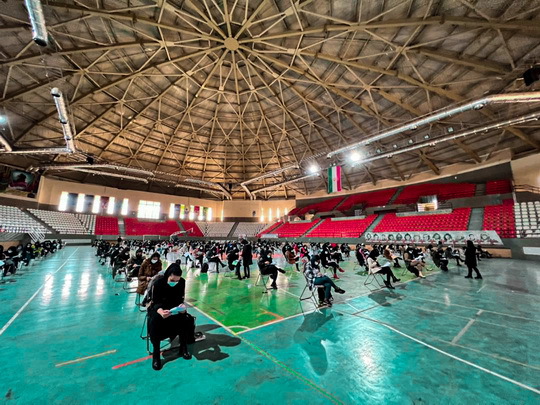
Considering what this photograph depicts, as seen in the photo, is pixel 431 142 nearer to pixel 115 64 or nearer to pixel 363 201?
pixel 363 201

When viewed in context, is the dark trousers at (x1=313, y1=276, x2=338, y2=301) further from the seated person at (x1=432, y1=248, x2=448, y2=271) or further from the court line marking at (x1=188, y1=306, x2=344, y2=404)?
the seated person at (x1=432, y1=248, x2=448, y2=271)

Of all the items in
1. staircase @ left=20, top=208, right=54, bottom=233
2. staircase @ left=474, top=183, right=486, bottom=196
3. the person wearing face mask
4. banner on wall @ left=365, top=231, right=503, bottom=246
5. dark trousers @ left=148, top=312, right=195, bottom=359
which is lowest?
dark trousers @ left=148, top=312, right=195, bottom=359

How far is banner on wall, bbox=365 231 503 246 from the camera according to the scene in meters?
18.7

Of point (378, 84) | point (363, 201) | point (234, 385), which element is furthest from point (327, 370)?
point (363, 201)

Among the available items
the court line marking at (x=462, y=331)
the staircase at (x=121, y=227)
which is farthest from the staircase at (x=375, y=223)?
the staircase at (x=121, y=227)

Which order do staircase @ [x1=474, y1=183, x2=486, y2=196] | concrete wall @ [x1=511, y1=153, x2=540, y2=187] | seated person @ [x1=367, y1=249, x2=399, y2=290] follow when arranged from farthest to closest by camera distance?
staircase @ [x1=474, y1=183, x2=486, y2=196] → concrete wall @ [x1=511, y1=153, x2=540, y2=187] → seated person @ [x1=367, y1=249, x2=399, y2=290]

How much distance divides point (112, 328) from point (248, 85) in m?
24.3

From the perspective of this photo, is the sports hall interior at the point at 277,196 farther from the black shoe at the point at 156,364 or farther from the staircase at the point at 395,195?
the staircase at the point at 395,195

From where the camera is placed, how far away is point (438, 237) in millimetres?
21609

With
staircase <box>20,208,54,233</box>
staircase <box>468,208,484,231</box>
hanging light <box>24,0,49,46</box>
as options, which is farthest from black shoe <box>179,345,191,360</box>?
staircase <box>20,208,54,233</box>

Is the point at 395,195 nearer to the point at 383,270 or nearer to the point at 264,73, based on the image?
the point at 264,73

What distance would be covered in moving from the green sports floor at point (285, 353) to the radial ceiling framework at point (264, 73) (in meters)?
16.1

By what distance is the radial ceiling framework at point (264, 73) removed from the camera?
1364cm

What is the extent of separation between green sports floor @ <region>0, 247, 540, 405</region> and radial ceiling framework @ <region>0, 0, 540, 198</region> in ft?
52.8
